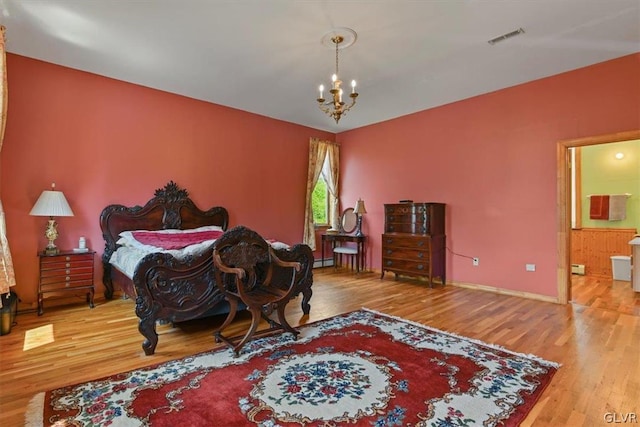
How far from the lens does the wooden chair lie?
2.71 meters

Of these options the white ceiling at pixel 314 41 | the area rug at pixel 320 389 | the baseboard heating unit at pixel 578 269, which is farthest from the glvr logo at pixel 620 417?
the baseboard heating unit at pixel 578 269

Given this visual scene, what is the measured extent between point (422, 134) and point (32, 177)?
572 centimetres

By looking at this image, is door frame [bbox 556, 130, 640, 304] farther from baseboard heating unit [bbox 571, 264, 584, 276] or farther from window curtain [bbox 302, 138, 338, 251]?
window curtain [bbox 302, 138, 338, 251]

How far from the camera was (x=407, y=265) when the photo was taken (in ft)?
17.4

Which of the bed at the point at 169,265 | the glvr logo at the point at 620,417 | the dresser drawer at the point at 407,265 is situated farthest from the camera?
the dresser drawer at the point at 407,265

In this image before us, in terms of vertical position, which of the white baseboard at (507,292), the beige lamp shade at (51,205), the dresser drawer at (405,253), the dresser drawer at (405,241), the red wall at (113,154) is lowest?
the white baseboard at (507,292)

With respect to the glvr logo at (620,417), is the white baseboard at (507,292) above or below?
above

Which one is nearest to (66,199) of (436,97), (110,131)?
(110,131)

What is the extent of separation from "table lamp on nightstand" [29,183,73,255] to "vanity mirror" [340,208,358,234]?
466 centimetres

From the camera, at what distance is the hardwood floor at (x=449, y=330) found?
200 centimetres

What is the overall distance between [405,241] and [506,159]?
1951 mm

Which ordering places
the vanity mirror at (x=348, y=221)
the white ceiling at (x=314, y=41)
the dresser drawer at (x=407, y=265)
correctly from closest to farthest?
the white ceiling at (x=314, y=41) < the dresser drawer at (x=407, y=265) < the vanity mirror at (x=348, y=221)

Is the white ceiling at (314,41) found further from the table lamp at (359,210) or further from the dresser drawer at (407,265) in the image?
the dresser drawer at (407,265)

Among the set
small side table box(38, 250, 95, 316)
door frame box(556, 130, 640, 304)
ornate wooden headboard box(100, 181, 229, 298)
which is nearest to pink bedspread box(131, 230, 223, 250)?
ornate wooden headboard box(100, 181, 229, 298)
